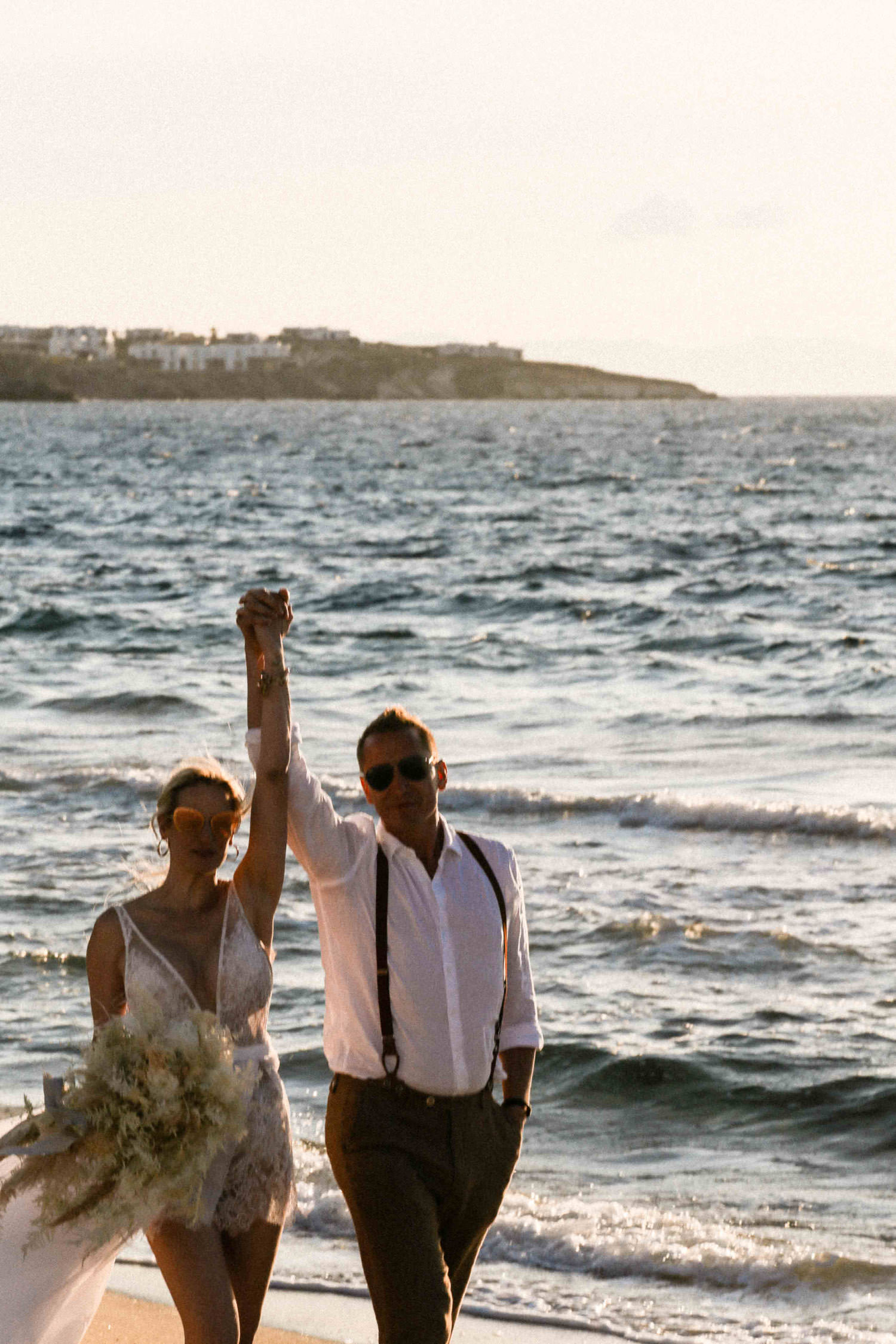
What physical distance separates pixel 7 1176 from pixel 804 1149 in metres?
4.28

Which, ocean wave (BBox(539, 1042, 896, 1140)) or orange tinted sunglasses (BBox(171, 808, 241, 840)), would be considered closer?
orange tinted sunglasses (BBox(171, 808, 241, 840))

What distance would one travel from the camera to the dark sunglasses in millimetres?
3852

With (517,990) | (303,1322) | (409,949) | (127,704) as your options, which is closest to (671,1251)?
(303,1322)

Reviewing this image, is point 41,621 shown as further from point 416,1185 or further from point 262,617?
point 416,1185

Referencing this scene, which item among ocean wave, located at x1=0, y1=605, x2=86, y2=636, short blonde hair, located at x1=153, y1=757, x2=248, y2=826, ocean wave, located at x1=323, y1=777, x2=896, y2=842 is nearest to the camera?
short blonde hair, located at x1=153, y1=757, x2=248, y2=826

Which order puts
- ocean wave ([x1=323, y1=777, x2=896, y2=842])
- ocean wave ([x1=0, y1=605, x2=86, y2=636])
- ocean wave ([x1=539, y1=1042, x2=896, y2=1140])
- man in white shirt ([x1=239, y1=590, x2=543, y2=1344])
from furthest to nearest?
ocean wave ([x1=0, y1=605, x2=86, y2=636])
ocean wave ([x1=323, y1=777, x2=896, y2=842])
ocean wave ([x1=539, y1=1042, x2=896, y2=1140])
man in white shirt ([x1=239, y1=590, x2=543, y2=1344])

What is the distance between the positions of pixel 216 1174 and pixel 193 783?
0.82 m

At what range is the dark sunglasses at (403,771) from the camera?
12.6ft

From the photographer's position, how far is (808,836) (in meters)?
12.2

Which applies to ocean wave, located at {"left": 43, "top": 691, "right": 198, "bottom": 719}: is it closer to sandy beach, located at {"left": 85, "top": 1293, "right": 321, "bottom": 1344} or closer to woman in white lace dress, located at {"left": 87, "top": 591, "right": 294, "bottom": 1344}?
sandy beach, located at {"left": 85, "top": 1293, "right": 321, "bottom": 1344}

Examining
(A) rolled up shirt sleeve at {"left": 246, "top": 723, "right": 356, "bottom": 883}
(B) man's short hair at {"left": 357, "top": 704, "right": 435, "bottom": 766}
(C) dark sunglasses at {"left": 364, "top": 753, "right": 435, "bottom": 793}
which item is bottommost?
(A) rolled up shirt sleeve at {"left": 246, "top": 723, "right": 356, "bottom": 883}

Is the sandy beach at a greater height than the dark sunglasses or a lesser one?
lesser

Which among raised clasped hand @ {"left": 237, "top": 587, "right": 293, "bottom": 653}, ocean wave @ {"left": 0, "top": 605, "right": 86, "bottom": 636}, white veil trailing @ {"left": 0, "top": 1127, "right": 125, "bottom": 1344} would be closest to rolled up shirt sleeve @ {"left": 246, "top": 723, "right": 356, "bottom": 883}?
raised clasped hand @ {"left": 237, "top": 587, "right": 293, "bottom": 653}

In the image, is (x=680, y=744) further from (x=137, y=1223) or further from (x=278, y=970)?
(x=137, y=1223)
